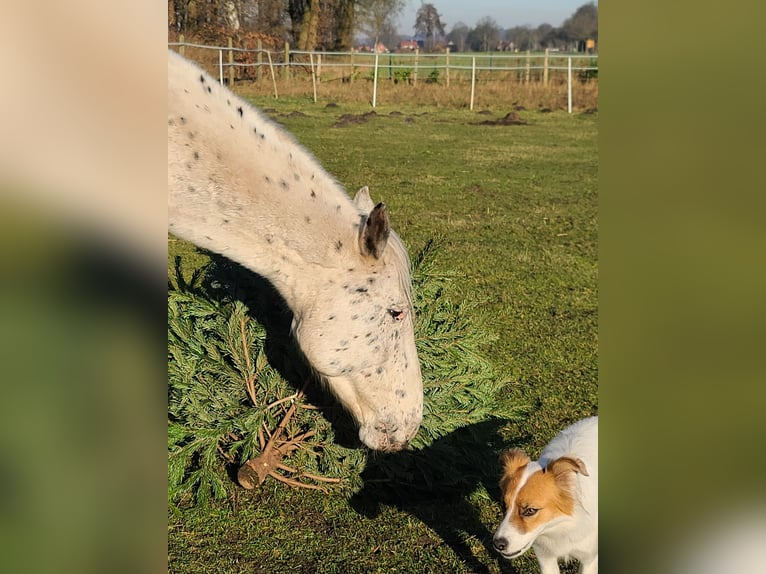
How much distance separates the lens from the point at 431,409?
4.00 meters

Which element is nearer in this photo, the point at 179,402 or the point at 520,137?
the point at 179,402

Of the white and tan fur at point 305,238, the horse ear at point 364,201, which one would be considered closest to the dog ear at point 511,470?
the white and tan fur at point 305,238

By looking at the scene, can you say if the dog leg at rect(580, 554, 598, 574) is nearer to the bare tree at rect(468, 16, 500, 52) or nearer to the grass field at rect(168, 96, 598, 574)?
the grass field at rect(168, 96, 598, 574)

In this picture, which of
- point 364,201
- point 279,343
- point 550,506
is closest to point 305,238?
point 364,201

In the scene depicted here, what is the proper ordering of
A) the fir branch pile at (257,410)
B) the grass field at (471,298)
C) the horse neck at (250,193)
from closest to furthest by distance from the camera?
the horse neck at (250,193) < the grass field at (471,298) < the fir branch pile at (257,410)

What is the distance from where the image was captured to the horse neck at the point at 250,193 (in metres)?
2.05

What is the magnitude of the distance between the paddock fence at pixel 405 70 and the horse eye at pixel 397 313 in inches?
812

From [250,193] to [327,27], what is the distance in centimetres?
2594
